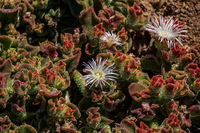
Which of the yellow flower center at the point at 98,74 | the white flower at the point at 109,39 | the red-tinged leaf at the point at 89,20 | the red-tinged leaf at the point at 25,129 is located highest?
the red-tinged leaf at the point at 89,20

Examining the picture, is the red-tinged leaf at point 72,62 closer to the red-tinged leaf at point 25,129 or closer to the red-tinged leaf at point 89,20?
the red-tinged leaf at point 89,20

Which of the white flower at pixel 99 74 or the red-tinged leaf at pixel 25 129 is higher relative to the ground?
the white flower at pixel 99 74

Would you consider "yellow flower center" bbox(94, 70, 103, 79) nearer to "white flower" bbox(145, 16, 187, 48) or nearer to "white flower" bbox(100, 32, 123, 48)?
"white flower" bbox(100, 32, 123, 48)

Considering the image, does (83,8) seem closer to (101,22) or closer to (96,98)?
(101,22)

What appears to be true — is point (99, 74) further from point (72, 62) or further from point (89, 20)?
point (89, 20)

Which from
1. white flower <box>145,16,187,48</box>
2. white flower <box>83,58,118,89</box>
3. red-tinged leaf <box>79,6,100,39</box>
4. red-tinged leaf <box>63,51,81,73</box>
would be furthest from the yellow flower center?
white flower <box>145,16,187,48</box>

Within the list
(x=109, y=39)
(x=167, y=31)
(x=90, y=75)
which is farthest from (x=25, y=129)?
(x=167, y=31)

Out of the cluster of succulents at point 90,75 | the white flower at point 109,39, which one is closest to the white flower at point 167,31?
the cluster of succulents at point 90,75

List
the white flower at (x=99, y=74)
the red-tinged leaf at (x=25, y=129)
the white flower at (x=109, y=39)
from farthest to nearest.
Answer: the white flower at (x=109, y=39) < the white flower at (x=99, y=74) < the red-tinged leaf at (x=25, y=129)
